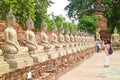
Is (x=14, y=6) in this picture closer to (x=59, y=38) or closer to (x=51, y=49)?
(x=59, y=38)

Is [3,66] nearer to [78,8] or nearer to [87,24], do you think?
[87,24]

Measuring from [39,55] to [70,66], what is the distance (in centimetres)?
481

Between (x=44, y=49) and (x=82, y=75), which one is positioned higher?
(x=44, y=49)

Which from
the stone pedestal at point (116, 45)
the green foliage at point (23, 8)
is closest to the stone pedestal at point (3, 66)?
the green foliage at point (23, 8)

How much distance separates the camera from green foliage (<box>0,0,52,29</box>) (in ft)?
62.1

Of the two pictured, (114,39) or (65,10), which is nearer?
(114,39)

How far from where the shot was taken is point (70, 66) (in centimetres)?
1309

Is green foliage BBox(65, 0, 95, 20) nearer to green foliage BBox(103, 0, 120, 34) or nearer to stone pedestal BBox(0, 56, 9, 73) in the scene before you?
green foliage BBox(103, 0, 120, 34)

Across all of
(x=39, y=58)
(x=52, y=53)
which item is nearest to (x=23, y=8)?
(x=52, y=53)

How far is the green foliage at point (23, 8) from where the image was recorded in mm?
18938

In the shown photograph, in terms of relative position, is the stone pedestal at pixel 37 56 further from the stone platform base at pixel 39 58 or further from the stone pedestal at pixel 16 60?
the stone pedestal at pixel 16 60

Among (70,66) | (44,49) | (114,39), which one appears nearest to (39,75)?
(44,49)

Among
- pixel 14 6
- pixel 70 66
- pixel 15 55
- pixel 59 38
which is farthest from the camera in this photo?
pixel 14 6

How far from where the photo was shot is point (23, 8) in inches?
816
